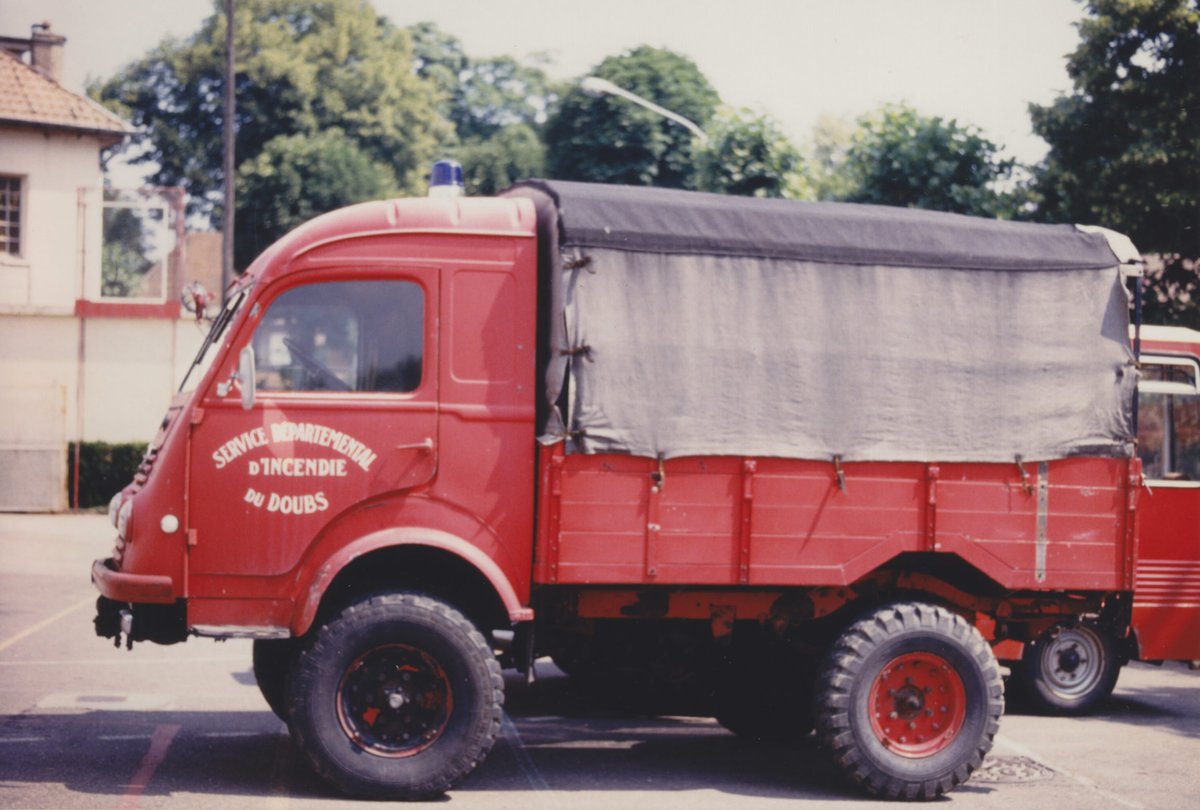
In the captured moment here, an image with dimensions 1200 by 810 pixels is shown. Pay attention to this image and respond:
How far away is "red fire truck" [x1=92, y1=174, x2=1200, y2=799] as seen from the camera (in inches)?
306

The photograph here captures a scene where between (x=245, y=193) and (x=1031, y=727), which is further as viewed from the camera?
(x=245, y=193)

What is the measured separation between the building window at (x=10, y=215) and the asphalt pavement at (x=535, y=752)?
1949cm

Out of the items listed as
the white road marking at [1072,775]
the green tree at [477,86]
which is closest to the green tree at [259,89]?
the green tree at [477,86]

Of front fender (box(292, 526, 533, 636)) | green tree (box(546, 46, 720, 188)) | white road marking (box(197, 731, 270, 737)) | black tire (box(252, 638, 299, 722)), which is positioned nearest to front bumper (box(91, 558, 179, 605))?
front fender (box(292, 526, 533, 636))

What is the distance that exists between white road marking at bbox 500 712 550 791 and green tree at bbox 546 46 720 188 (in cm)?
2131

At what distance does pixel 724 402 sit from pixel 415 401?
5.38ft

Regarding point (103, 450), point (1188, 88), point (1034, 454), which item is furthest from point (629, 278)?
point (103, 450)

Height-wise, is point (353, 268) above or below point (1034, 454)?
above

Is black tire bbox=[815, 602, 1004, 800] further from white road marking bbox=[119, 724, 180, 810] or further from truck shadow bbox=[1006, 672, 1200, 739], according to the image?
white road marking bbox=[119, 724, 180, 810]

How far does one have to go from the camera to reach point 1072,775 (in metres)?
8.89

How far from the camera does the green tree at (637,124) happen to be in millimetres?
30797

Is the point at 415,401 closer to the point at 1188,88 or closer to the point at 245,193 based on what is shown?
the point at 1188,88

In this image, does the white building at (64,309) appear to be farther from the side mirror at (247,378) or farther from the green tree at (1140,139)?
the side mirror at (247,378)

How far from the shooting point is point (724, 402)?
818 centimetres
